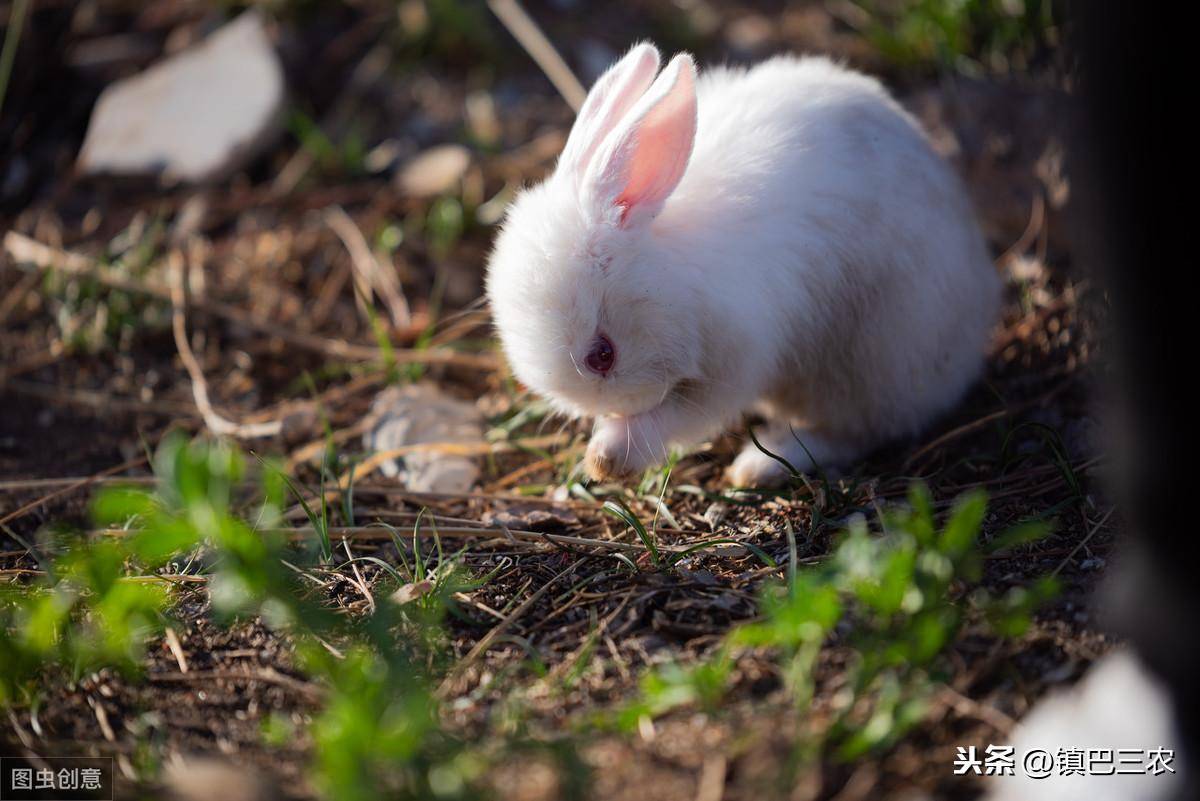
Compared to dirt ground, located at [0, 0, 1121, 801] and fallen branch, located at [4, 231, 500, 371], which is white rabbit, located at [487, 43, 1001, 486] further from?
fallen branch, located at [4, 231, 500, 371]

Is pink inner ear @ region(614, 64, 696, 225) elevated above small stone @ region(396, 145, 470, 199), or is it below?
above

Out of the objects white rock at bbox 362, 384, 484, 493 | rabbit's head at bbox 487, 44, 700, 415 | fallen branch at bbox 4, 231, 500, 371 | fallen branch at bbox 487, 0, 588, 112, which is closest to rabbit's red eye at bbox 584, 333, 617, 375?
rabbit's head at bbox 487, 44, 700, 415

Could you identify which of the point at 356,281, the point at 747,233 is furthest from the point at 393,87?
the point at 747,233

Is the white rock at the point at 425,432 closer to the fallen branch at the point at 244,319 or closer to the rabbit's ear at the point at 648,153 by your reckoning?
the fallen branch at the point at 244,319

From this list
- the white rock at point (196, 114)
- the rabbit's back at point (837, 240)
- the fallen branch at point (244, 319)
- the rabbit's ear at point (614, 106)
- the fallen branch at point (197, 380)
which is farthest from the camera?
the white rock at point (196, 114)

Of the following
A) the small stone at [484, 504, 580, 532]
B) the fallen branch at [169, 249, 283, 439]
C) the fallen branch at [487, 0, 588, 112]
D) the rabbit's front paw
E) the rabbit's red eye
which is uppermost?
the rabbit's red eye

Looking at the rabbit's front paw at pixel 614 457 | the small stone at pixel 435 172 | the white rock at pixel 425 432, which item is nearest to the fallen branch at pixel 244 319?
the white rock at pixel 425 432

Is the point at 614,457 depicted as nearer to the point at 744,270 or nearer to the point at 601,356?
the point at 601,356

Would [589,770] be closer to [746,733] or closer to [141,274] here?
[746,733]
